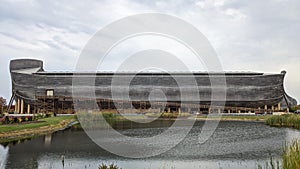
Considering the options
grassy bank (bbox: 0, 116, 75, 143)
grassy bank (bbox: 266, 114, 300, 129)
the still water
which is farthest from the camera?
grassy bank (bbox: 266, 114, 300, 129)

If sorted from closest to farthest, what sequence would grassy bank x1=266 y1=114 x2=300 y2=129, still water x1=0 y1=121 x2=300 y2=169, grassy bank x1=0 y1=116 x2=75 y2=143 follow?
still water x1=0 y1=121 x2=300 y2=169 → grassy bank x1=0 y1=116 x2=75 y2=143 → grassy bank x1=266 y1=114 x2=300 y2=129

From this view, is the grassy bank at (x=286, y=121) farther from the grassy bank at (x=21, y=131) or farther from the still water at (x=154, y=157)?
the grassy bank at (x=21, y=131)

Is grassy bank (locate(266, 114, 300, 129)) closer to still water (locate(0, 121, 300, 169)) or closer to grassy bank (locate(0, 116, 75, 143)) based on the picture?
still water (locate(0, 121, 300, 169))

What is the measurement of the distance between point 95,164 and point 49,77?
4820 centimetres

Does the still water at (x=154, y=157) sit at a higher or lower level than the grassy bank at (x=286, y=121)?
lower

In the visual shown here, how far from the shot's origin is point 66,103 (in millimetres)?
55938

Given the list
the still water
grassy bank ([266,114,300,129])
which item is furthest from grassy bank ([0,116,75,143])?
grassy bank ([266,114,300,129])

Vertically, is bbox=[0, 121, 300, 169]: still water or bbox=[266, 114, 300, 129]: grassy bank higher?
bbox=[266, 114, 300, 129]: grassy bank

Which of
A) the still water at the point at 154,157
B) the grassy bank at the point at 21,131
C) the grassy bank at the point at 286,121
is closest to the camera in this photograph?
the still water at the point at 154,157

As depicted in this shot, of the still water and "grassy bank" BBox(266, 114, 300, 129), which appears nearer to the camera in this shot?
the still water

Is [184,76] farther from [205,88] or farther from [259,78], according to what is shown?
[259,78]

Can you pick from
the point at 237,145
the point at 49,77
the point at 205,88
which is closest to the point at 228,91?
the point at 205,88

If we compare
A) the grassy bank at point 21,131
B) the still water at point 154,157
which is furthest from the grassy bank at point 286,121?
the grassy bank at point 21,131

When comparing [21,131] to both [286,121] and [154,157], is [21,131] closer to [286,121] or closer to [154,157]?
[154,157]
